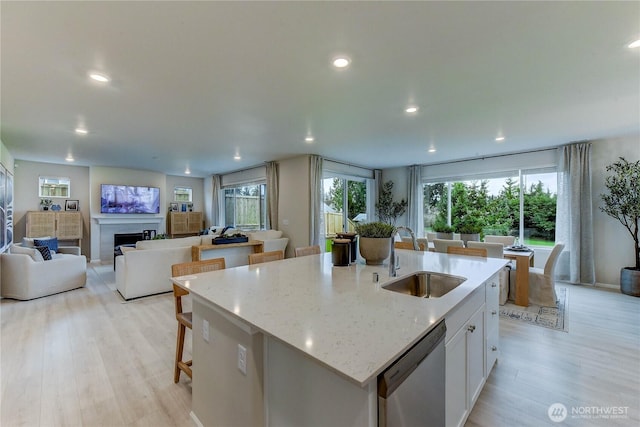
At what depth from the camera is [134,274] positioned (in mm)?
4223

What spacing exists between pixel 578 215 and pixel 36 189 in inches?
470

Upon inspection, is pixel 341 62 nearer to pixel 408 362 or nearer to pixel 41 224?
pixel 408 362

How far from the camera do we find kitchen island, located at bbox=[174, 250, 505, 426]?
3.10 ft

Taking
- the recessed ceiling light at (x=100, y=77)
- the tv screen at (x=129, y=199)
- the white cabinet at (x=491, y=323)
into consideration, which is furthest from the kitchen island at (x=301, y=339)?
the tv screen at (x=129, y=199)

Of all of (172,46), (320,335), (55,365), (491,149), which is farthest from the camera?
(491,149)

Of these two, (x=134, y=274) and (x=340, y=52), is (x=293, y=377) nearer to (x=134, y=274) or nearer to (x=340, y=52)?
(x=340, y=52)

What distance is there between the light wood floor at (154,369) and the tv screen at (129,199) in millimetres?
4240

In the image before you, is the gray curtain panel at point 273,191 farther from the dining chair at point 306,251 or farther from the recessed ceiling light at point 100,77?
the recessed ceiling light at point 100,77

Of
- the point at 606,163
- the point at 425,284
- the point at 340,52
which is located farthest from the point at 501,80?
the point at 606,163

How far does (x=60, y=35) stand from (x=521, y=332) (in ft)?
16.4

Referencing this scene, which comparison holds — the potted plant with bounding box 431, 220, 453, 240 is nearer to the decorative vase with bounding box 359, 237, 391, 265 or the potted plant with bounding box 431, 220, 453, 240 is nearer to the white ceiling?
the white ceiling

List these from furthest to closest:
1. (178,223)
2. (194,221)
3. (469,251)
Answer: (194,221) < (178,223) < (469,251)

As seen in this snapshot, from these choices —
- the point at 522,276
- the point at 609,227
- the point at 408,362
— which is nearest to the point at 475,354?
the point at 408,362

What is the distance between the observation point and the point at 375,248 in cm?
228
